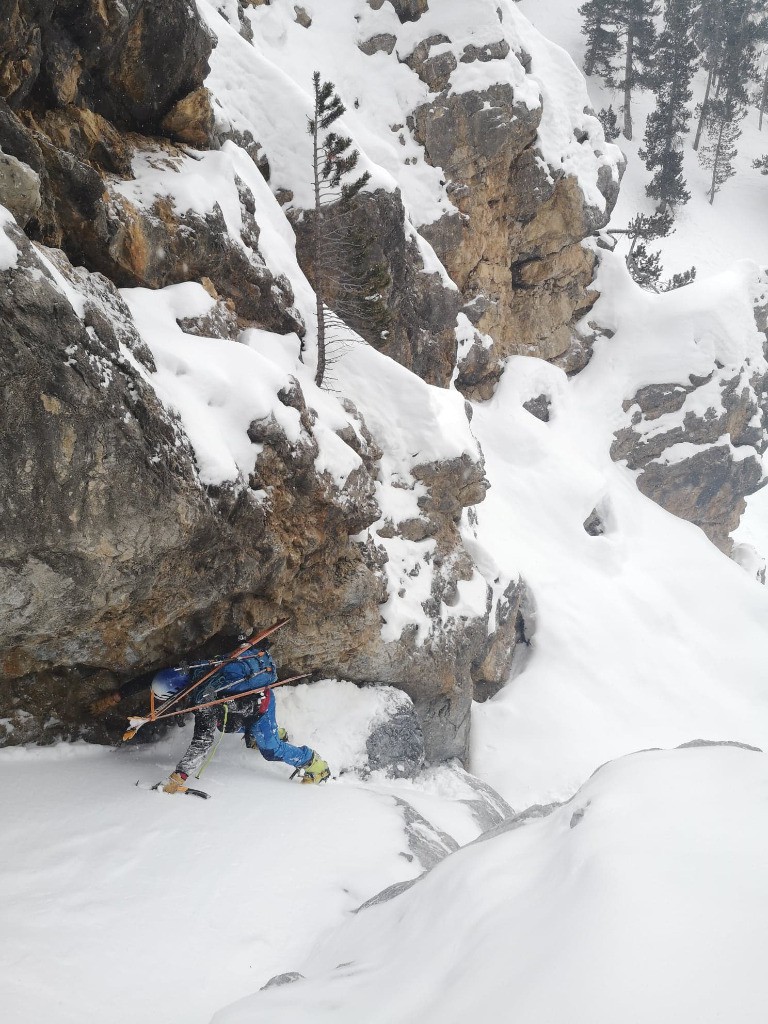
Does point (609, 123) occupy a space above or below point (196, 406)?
above

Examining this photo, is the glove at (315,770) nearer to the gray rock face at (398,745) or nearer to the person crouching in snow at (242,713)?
the person crouching in snow at (242,713)

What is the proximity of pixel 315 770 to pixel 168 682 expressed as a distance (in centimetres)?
225

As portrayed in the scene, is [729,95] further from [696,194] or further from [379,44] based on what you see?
[379,44]

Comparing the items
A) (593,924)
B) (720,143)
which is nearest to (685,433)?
(593,924)

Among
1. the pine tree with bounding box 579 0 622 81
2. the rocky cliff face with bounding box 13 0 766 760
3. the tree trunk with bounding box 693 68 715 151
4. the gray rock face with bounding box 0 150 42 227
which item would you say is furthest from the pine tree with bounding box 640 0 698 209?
the gray rock face with bounding box 0 150 42 227

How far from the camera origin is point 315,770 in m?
8.22

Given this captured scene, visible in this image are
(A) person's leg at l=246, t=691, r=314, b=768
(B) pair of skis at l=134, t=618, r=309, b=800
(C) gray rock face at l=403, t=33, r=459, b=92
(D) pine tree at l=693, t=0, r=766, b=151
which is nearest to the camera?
(B) pair of skis at l=134, t=618, r=309, b=800

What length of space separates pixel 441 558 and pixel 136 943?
894cm

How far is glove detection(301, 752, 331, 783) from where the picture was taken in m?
→ 8.18

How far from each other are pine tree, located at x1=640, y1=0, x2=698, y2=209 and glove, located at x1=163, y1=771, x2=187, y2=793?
45404 millimetres

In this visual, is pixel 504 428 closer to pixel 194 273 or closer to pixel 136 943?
pixel 194 273

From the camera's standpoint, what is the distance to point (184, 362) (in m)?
7.75

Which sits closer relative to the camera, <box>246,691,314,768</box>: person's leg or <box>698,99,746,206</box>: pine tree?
<box>246,691,314,768</box>: person's leg

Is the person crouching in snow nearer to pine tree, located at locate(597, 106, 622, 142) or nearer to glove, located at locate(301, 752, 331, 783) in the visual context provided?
glove, located at locate(301, 752, 331, 783)
